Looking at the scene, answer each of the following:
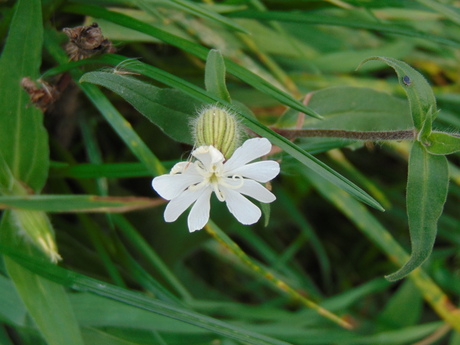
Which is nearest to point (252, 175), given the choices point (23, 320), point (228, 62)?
point (228, 62)

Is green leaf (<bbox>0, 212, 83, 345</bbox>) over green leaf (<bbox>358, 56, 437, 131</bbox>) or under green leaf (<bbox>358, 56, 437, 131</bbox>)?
under

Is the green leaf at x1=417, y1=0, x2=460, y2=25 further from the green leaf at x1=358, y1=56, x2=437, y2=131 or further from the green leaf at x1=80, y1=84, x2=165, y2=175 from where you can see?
the green leaf at x1=80, y1=84, x2=165, y2=175

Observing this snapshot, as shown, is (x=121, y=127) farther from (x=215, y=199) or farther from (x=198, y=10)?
(x=215, y=199)

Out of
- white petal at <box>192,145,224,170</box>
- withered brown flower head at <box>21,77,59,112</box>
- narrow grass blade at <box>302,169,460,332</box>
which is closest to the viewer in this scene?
white petal at <box>192,145,224,170</box>

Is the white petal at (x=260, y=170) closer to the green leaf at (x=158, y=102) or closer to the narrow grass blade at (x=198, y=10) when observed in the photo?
the green leaf at (x=158, y=102)

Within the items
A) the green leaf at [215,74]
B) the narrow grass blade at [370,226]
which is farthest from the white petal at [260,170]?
the narrow grass blade at [370,226]

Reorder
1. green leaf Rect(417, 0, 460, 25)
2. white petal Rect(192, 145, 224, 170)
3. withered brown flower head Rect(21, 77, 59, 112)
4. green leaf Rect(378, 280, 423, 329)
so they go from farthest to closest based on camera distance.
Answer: green leaf Rect(378, 280, 423, 329) < green leaf Rect(417, 0, 460, 25) < withered brown flower head Rect(21, 77, 59, 112) < white petal Rect(192, 145, 224, 170)

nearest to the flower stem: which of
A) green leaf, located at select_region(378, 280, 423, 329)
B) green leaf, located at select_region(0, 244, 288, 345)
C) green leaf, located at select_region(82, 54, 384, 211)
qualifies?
green leaf, located at select_region(82, 54, 384, 211)
